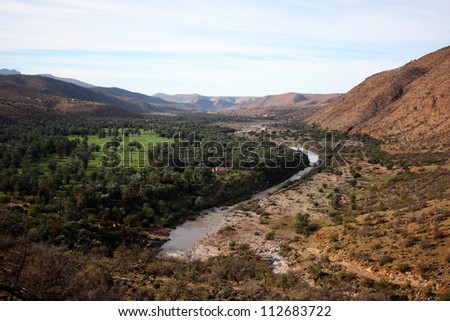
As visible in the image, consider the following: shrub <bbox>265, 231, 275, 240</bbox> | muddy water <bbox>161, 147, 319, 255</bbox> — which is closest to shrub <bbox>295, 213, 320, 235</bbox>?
shrub <bbox>265, 231, 275, 240</bbox>

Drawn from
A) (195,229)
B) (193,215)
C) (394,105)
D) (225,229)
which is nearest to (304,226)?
(225,229)

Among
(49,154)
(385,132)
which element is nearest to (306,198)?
(49,154)

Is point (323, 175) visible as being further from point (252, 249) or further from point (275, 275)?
point (275, 275)

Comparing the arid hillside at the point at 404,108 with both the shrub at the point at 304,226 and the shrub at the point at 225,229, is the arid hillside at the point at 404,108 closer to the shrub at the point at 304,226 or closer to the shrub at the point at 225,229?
the shrub at the point at 304,226

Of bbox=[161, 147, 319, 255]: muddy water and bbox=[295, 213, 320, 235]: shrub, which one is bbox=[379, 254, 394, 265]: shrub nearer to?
bbox=[295, 213, 320, 235]: shrub

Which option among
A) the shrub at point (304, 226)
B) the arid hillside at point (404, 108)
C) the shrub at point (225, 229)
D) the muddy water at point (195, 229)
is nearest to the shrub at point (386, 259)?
the shrub at point (304, 226)

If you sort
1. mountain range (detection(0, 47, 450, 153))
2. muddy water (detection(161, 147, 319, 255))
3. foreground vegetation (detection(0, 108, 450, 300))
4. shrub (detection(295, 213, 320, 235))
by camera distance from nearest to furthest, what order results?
foreground vegetation (detection(0, 108, 450, 300)) < muddy water (detection(161, 147, 319, 255)) < shrub (detection(295, 213, 320, 235)) < mountain range (detection(0, 47, 450, 153))

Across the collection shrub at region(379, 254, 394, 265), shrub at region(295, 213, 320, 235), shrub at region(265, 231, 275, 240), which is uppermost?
shrub at region(379, 254, 394, 265)

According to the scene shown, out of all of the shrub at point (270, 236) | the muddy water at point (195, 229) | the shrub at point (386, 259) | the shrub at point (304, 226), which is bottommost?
the muddy water at point (195, 229)

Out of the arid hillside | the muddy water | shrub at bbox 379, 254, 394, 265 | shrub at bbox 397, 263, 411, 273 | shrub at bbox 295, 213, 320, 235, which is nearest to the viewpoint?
shrub at bbox 397, 263, 411, 273

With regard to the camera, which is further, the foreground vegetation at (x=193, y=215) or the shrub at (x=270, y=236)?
the shrub at (x=270, y=236)
